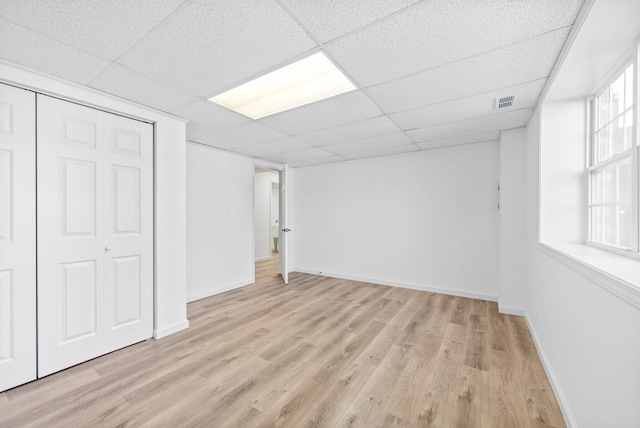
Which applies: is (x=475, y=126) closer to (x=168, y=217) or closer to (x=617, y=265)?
(x=617, y=265)

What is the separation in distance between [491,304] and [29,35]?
529 cm

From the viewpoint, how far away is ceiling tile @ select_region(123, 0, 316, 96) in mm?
1362

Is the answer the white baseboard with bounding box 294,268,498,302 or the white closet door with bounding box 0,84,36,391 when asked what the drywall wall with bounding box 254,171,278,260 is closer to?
the white baseboard with bounding box 294,268,498,302

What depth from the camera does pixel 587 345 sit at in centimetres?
133

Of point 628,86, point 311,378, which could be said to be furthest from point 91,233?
point 628,86

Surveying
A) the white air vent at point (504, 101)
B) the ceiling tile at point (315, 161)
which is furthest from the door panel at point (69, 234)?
the white air vent at point (504, 101)

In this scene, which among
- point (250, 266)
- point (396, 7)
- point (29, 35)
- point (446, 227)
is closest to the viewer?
point (396, 7)

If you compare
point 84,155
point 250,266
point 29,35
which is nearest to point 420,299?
point 250,266

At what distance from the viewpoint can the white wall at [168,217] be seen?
269 cm

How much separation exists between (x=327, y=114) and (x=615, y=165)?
2.30 metres

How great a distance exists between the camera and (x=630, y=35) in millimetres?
1390

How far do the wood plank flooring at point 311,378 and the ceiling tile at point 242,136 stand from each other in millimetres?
2380

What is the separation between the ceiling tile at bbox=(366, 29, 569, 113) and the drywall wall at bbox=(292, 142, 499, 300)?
6.64ft

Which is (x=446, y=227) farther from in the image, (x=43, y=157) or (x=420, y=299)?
(x=43, y=157)
